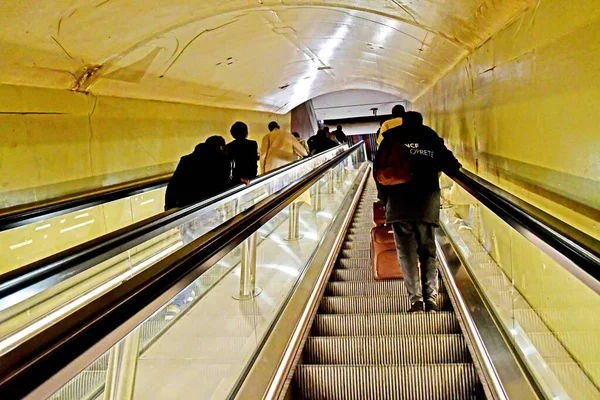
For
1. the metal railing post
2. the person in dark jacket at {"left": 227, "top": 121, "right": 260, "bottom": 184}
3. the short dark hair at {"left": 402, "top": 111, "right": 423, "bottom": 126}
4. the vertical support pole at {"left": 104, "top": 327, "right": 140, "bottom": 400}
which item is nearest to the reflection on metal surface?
the short dark hair at {"left": 402, "top": 111, "right": 423, "bottom": 126}

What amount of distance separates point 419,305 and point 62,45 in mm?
3154

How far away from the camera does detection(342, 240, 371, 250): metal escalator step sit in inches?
227

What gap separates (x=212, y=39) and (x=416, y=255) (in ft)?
10.2

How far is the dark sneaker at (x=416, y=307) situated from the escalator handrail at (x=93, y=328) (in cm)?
211

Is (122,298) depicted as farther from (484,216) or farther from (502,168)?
(484,216)

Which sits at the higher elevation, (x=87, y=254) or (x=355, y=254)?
(x=87, y=254)

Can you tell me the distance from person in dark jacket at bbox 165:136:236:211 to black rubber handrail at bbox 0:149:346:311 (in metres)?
1.11

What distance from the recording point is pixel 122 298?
1198 mm

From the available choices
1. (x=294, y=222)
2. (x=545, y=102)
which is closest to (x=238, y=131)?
(x=294, y=222)

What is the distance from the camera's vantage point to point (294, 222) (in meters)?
4.88

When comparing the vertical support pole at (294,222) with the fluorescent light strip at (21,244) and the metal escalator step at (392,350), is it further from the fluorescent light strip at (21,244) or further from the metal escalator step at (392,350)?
the fluorescent light strip at (21,244)

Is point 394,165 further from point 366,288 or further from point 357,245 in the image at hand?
point 357,245

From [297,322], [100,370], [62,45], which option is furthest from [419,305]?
[62,45]

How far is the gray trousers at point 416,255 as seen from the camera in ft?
11.8
